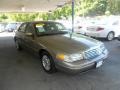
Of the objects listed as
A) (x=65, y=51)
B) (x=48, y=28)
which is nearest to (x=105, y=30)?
(x=48, y=28)

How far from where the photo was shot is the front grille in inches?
149

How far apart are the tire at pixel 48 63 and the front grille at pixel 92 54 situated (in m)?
0.92

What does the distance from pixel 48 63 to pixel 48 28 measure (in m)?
1.51

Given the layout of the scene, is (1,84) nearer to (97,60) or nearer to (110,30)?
(97,60)

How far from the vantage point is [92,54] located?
388 cm

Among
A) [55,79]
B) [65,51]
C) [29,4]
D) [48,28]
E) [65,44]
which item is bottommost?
[55,79]

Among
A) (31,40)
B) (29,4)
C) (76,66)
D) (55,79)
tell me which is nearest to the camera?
(76,66)

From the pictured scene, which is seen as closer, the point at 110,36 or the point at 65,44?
the point at 65,44

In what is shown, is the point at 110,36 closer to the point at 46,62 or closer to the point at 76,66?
the point at 46,62

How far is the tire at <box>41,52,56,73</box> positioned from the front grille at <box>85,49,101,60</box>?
0.92 meters

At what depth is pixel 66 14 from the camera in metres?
30.3

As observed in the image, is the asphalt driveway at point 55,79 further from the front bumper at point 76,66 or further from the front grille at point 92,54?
the front grille at point 92,54

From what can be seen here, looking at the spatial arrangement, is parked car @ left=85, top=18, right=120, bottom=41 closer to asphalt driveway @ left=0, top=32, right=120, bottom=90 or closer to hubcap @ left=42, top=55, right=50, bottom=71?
asphalt driveway @ left=0, top=32, right=120, bottom=90

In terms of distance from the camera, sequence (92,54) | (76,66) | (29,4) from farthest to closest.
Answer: (29,4), (92,54), (76,66)
